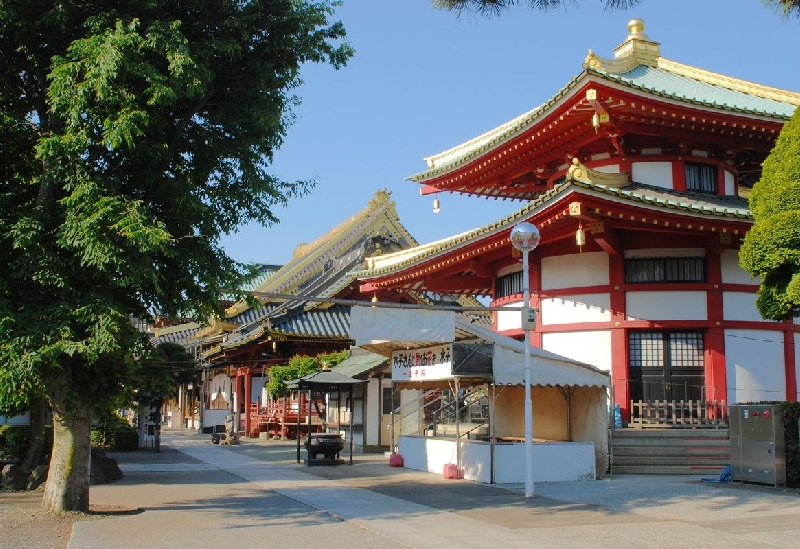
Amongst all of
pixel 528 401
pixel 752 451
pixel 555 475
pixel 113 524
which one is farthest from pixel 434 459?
pixel 113 524

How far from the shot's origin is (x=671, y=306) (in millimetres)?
20609

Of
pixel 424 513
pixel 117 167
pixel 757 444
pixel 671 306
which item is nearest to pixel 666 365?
pixel 671 306

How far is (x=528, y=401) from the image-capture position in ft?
50.6

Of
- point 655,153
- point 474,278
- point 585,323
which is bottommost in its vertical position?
point 585,323

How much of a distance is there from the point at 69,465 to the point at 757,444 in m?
12.7

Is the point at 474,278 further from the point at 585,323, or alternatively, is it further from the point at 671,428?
the point at 671,428

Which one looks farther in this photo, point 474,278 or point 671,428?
point 474,278

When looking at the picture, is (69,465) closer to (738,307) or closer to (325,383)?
(325,383)

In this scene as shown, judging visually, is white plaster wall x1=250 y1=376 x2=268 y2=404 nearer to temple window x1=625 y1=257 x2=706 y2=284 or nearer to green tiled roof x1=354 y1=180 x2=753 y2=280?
green tiled roof x1=354 y1=180 x2=753 y2=280

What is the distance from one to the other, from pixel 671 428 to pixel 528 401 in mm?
6275

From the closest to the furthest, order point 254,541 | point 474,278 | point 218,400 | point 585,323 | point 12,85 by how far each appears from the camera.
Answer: point 254,541 → point 12,85 → point 585,323 → point 474,278 → point 218,400

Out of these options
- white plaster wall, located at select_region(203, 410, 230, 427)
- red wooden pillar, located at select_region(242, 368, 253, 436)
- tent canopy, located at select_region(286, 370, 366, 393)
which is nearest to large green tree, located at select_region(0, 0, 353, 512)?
tent canopy, located at select_region(286, 370, 366, 393)

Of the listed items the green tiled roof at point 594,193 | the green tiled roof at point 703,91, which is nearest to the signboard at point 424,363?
the green tiled roof at point 594,193

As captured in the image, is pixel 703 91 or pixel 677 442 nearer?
pixel 677 442
